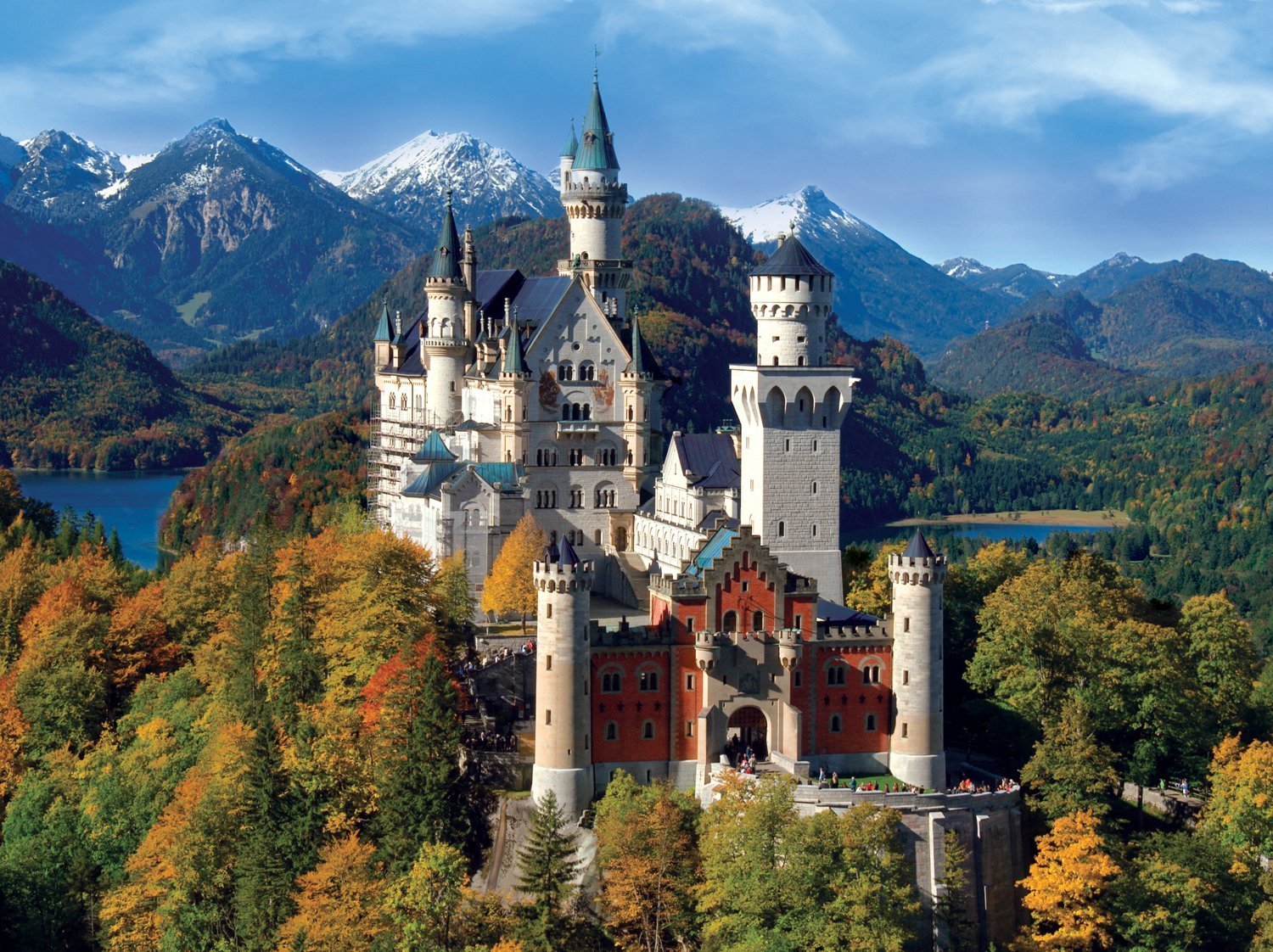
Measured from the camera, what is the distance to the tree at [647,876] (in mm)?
71062

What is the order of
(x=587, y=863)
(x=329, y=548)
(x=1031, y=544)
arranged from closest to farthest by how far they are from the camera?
1. (x=587, y=863)
2. (x=329, y=548)
3. (x=1031, y=544)

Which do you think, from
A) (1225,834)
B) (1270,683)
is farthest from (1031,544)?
(1225,834)

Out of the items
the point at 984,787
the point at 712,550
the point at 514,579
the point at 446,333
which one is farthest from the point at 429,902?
Answer: the point at 446,333

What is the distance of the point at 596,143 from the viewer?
114 m

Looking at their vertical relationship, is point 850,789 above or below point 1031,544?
below

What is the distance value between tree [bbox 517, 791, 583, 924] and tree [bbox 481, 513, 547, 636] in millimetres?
20995

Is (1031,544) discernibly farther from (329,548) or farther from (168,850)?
(168,850)

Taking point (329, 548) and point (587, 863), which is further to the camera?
point (329, 548)

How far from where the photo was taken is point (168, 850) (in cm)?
7694

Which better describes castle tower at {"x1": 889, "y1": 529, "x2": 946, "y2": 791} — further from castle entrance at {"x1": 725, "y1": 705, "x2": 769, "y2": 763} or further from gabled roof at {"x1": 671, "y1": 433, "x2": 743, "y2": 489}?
gabled roof at {"x1": 671, "y1": 433, "x2": 743, "y2": 489}

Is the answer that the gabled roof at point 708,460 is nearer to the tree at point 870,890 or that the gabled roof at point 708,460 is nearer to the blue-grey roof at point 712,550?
the blue-grey roof at point 712,550

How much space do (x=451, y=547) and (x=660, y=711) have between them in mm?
26278

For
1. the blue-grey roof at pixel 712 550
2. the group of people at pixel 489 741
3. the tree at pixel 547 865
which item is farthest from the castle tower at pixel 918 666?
the group of people at pixel 489 741

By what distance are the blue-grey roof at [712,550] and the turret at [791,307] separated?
9.44 m
